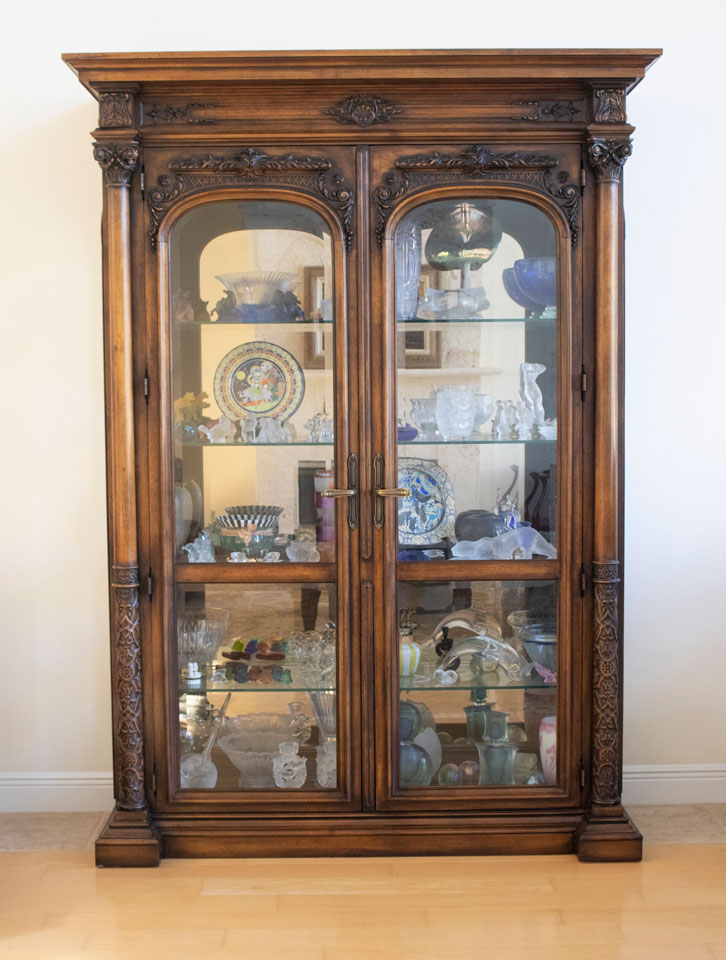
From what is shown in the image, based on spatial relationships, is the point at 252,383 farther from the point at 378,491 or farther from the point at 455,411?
the point at 455,411

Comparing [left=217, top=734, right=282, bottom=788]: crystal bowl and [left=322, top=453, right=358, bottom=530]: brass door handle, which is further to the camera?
[left=217, top=734, right=282, bottom=788]: crystal bowl

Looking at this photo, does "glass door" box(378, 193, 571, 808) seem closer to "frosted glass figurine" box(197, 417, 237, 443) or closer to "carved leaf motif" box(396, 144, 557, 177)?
"carved leaf motif" box(396, 144, 557, 177)

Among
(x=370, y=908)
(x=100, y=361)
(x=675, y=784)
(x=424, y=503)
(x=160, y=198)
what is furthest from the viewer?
(x=675, y=784)

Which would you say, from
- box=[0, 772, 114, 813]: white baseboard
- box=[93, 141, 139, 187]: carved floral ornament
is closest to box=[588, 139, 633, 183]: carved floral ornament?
box=[93, 141, 139, 187]: carved floral ornament

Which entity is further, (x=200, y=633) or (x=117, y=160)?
(x=200, y=633)

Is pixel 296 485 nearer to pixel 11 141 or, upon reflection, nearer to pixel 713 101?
pixel 11 141

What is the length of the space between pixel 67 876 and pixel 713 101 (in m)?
2.97

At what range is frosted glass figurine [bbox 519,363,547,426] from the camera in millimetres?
2391

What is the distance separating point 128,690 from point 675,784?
1.76 metres

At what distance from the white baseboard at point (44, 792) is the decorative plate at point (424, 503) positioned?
1.32 metres

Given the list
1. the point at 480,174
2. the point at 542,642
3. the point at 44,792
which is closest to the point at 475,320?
the point at 480,174

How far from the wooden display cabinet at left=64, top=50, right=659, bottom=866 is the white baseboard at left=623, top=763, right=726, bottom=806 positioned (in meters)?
0.40

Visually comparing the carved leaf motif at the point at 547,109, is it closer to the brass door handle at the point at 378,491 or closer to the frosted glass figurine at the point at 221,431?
the brass door handle at the point at 378,491

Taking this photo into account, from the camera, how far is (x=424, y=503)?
2.40 m
